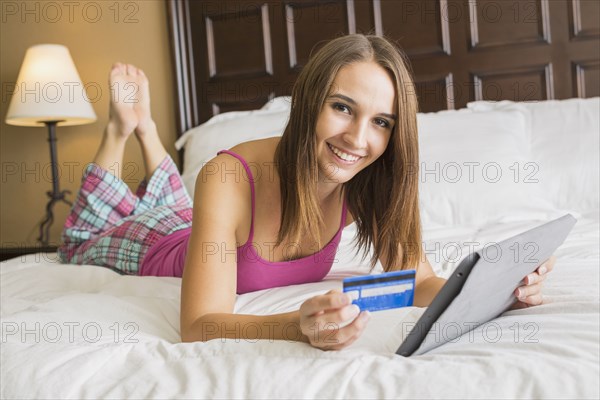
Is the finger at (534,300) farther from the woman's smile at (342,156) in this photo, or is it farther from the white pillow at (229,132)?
the white pillow at (229,132)

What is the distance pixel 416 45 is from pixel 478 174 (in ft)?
2.65

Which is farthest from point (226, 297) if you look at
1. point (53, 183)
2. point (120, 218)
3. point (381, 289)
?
point (53, 183)

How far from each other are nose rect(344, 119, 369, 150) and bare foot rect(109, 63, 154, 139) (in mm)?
1270

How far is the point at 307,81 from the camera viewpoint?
1.32 meters

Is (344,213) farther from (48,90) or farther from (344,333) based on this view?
(48,90)

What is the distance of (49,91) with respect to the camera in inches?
118

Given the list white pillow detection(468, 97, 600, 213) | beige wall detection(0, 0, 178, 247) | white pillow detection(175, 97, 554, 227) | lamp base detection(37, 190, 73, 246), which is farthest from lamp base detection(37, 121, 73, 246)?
white pillow detection(468, 97, 600, 213)

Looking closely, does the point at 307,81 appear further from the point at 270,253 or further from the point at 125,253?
the point at 125,253

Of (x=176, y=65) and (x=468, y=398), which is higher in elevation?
(x=176, y=65)

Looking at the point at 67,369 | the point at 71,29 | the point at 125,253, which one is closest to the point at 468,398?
the point at 67,369

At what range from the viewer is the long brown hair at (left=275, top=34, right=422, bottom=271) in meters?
1.30

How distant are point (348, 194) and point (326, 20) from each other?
1.58 meters

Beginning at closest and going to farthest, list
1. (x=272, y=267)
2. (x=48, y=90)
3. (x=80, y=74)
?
(x=272, y=267) → (x=48, y=90) → (x=80, y=74)

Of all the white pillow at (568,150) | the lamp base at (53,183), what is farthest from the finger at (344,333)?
the lamp base at (53,183)
